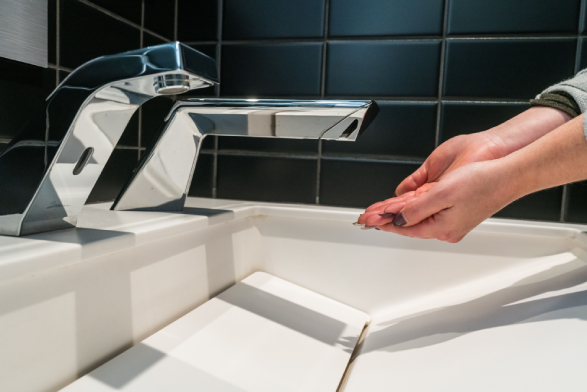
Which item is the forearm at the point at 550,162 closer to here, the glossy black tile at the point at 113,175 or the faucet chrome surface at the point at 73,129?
the faucet chrome surface at the point at 73,129

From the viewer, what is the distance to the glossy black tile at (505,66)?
0.65m

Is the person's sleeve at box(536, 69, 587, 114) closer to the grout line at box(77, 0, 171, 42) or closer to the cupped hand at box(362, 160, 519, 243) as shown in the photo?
the cupped hand at box(362, 160, 519, 243)

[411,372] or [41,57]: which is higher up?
[41,57]

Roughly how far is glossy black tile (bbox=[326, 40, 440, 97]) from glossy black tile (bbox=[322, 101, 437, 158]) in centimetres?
3

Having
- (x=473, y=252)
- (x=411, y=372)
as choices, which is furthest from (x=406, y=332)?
(x=473, y=252)

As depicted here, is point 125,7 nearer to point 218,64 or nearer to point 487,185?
point 218,64

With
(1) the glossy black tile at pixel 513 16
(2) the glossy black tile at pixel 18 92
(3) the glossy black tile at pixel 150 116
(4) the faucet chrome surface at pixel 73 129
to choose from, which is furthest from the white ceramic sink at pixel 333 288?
(1) the glossy black tile at pixel 513 16

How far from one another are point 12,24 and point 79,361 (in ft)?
1.32

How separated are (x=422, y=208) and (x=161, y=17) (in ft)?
2.15

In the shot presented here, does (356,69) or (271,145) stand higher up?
(356,69)

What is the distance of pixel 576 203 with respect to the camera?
2.17 feet

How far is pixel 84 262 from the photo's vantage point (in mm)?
296

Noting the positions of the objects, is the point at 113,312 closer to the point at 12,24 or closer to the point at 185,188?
the point at 185,188

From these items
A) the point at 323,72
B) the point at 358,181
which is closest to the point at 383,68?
the point at 323,72
